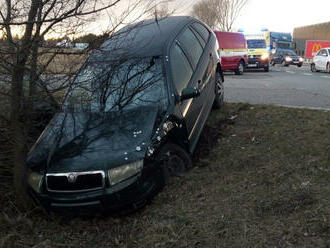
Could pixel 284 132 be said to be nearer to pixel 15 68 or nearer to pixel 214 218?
pixel 214 218

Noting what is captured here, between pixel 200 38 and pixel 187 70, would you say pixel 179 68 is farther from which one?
pixel 200 38

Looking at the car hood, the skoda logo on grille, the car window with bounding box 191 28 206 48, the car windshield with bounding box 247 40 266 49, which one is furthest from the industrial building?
the skoda logo on grille

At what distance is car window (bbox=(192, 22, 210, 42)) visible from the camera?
627 centimetres

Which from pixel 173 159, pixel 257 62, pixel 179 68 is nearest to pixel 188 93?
pixel 179 68

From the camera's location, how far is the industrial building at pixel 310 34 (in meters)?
60.8

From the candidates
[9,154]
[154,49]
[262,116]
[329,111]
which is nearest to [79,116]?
[9,154]

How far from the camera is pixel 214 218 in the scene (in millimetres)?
3346

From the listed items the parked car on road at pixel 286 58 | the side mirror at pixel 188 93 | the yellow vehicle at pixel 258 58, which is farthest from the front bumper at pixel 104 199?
the parked car on road at pixel 286 58

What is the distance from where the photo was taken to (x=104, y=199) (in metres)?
3.46

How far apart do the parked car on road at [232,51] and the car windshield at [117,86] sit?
1381cm

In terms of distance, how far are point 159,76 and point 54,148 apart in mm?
1571

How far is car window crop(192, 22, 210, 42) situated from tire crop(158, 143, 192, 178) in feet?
8.78

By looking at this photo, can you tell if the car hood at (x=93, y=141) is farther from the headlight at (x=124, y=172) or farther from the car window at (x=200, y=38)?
the car window at (x=200, y=38)

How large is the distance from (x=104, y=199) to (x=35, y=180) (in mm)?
806
